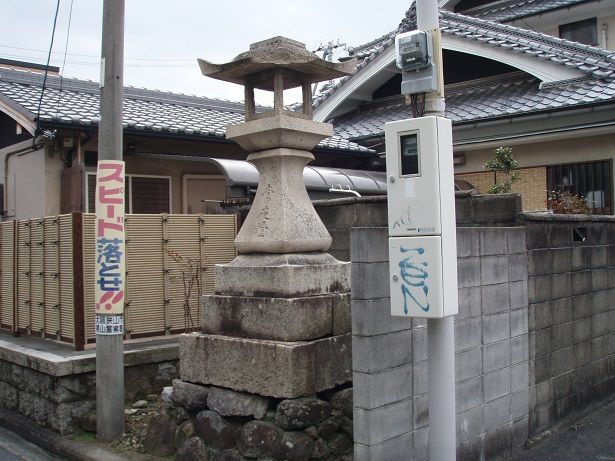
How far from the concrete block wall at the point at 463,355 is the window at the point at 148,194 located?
23.3 ft

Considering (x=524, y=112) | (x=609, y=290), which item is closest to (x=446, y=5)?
(x=524, y=112)

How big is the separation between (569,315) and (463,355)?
7.19ft

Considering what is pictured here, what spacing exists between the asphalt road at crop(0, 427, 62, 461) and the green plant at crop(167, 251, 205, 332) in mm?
2040

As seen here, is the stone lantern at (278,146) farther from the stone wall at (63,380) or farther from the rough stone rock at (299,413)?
the stone wall at (63,380)

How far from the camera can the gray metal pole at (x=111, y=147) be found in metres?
5.89

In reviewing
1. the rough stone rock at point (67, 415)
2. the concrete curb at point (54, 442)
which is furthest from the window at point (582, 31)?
the concrete curb at point (54, 442)

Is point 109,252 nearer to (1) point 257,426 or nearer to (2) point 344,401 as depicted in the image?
(1) point 257,426

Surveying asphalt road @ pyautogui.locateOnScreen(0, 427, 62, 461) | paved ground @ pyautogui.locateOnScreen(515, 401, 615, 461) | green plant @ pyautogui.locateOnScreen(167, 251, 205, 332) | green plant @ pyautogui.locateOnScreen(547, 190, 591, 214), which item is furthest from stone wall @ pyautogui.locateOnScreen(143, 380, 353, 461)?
green plant @ pyautogui.locateOnScreen(547, 190, 591, 214)

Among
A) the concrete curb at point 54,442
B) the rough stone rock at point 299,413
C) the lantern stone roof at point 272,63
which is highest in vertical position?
the lantern stone roof at point 272,63

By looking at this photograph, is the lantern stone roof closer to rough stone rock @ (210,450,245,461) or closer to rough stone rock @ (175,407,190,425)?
rough stone rock @ (175,407,190,425)

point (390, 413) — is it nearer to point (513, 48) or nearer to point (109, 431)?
point (109, 431)

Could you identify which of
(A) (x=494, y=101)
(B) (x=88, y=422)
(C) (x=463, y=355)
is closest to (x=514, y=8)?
(A) (x=494, y=101)

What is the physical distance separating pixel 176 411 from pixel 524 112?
27.9ft

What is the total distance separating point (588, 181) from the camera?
1145 centimetres
